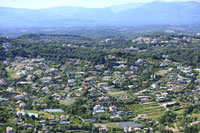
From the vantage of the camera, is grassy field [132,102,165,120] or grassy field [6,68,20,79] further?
grassy field [6,68,20,79]

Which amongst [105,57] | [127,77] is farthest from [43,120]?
[105,57]

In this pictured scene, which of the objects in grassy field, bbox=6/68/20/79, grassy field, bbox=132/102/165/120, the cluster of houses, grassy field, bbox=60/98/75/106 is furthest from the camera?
grassy field, bbox=6/68/20/79

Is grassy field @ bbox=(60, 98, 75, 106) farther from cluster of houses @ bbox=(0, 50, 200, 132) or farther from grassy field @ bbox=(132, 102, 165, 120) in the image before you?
grassy field @ bbox=(132, 102, 165, 120)

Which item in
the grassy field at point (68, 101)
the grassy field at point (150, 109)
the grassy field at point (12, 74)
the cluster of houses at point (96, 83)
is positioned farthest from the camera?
the grassy field at point (12, 74)

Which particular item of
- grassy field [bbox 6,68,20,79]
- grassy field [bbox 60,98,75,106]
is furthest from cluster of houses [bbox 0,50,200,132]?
grassy field [bbox 60,98,75,106]

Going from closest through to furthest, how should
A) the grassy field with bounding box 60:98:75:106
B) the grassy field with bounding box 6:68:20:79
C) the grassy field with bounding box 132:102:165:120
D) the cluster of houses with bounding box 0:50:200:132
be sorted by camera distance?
the grassy field with bounding box 132:102:165:120
the cluster of houses with bounding box 0:50:200:132
the grassy field with bounding box 60:98:75:106
the grassy field with bounding box 6:68:20:79

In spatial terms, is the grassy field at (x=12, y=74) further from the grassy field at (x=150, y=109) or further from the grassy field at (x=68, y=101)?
the grassy field at (x=150, y=109)

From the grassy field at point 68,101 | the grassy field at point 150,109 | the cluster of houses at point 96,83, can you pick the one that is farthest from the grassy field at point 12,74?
the grassy field at point 150,109

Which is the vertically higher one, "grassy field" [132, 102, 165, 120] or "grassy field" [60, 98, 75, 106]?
"grassy field" [60, 98, 75, 106]

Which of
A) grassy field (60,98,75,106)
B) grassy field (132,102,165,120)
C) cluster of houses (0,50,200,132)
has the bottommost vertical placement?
grassy field (132,102,165,120)
